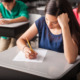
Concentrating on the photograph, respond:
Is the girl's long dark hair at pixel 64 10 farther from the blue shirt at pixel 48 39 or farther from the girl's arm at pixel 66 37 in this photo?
the blue shirt at pixel 48 39

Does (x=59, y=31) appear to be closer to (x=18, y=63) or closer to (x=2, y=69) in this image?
(x=18, y=63)

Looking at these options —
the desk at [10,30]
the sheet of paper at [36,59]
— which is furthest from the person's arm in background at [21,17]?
the sheet of paper at [36,59]

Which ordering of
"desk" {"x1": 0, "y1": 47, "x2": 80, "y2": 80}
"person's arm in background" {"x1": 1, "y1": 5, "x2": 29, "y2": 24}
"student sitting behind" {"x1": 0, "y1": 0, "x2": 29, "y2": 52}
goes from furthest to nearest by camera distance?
"student sitting behind" {"x1": 0, "y1": 0, "x2": 29, "y2": 52} → "person's arm in background" {"x1": 1, "y1": 5, "x2": 29, "y2": 24} → "desk" {"x1": 0, "y1": 47, "x2": 80, "y2": 80}

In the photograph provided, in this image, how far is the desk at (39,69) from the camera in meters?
1.12

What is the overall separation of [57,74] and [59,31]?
0.62m

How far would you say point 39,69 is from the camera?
1197mm

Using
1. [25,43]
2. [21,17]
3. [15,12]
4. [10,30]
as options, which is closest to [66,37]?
[25,43]

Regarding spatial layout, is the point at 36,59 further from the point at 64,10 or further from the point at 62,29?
the point at 64,10

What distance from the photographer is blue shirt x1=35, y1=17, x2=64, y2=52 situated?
1670 mm

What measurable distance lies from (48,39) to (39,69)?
577 millimetres

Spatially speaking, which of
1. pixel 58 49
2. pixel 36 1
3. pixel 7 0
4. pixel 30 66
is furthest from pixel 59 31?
pixel 36 1

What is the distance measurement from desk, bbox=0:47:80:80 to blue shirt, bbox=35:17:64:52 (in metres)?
0.27

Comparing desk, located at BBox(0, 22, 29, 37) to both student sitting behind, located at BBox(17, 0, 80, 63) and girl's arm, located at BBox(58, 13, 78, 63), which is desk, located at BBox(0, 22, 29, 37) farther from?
girl's arm, located at BBox(58, 13, 78, 63)

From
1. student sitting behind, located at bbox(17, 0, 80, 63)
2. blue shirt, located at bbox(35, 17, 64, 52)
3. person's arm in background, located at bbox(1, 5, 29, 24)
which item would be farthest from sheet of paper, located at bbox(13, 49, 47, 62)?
person's arm in background, located at bbox(1, 5, 29, 24)
